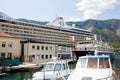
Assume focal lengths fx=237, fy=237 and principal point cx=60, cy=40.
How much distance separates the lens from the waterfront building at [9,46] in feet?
165

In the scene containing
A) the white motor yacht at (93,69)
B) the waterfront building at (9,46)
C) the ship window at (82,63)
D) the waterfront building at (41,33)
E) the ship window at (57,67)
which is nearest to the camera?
the white motor yacht at (93,69)

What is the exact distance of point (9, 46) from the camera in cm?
5184

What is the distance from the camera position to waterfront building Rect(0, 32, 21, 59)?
50.3 m

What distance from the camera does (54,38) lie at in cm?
11619

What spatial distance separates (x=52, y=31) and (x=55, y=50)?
55412 mm

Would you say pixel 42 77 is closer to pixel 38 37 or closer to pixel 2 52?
pixel 2 52

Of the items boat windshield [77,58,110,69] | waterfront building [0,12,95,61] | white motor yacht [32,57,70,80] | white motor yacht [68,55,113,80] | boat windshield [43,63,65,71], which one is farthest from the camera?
waterfront building [0,12,95,61]

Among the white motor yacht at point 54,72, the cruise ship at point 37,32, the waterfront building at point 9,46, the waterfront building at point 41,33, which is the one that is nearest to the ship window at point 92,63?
the white motor yacht at point 54,72

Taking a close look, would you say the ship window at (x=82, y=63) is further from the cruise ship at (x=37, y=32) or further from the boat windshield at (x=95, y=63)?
the cruise ship at (x=37, y=32)

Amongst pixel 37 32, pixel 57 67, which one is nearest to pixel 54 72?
pixel 57 67

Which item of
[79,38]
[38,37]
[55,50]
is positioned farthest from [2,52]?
[79,38]

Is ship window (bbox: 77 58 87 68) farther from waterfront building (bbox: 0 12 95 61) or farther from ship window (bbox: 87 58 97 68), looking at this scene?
waterfront building (bbox: 0 12 95 61)

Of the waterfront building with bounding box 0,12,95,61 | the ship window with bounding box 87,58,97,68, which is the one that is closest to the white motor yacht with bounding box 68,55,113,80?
the ship window with bounding box 87,58,97,68

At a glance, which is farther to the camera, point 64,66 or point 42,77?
point 64,66
